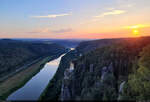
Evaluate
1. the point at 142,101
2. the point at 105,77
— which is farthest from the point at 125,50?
the point at 142,101

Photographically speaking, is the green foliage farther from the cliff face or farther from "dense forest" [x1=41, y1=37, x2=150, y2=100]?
the cliff face

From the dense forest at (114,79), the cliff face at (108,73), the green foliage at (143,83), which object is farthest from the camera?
the cliff face at (108,73)

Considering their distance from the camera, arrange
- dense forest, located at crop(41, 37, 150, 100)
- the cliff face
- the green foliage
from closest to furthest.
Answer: the green foliage < dense forest, located at crop(41, 37, 150, 100) < the cliff face

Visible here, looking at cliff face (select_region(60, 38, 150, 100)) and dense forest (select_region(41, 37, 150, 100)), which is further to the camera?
cliff face (select_region(60, 38, 150, 100))

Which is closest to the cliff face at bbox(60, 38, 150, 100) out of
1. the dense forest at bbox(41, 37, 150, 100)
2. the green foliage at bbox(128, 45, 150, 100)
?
the dense forest at bbox(41, 37, 150, 100)

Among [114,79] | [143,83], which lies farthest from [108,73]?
[143,83]


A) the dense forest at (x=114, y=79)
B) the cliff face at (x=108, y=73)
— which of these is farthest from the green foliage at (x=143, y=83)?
the cliff face at (x=108, y=73)

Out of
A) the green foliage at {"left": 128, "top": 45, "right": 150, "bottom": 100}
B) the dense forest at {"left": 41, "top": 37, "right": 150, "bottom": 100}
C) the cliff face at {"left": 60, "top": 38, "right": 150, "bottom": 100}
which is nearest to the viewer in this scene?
the green foliage at {"left": 128, "top": 45, "right": 150, "bottom": 100}

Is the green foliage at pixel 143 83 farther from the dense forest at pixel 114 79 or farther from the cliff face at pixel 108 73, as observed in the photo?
the cliff face at pixel 108 73

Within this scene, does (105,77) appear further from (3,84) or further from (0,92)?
(3,84)

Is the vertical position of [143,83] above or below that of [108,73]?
above

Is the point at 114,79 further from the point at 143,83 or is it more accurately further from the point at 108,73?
the point at 143,83

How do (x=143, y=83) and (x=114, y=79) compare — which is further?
(x=114, y=79)
